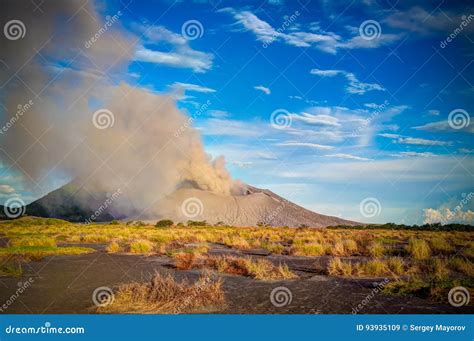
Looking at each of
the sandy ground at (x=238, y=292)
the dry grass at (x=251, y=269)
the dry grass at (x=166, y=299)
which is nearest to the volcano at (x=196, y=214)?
the dry grass at (x=251, y=269)

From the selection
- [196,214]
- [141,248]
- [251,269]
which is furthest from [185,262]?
[196,214]

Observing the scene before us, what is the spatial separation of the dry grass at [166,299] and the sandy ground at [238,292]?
47 cm

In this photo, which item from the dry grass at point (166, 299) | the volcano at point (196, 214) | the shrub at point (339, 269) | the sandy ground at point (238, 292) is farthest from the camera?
the volcano at point (196, 214)

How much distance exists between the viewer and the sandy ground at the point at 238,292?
384 inches

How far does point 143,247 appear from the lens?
78.1 feet

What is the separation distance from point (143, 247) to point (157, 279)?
45.5 ft

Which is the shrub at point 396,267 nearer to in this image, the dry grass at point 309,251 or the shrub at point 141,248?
the dry grass at point 309,251

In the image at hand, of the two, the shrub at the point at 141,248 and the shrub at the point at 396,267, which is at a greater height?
the shrub at the point at 396,267

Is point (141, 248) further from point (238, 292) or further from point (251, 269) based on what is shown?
point (238, 292)

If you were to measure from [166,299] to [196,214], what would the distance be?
10745 cm

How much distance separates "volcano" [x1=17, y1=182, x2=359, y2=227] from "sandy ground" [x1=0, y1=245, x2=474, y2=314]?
101 metres

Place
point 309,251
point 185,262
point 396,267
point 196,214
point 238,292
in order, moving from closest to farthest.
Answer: point 238,292
point 396,267
point 185,262
point 309,251
point 196,214

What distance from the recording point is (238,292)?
37.1 ft

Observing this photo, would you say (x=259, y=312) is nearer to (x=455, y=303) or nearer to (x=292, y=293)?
(x=292, y=293)
